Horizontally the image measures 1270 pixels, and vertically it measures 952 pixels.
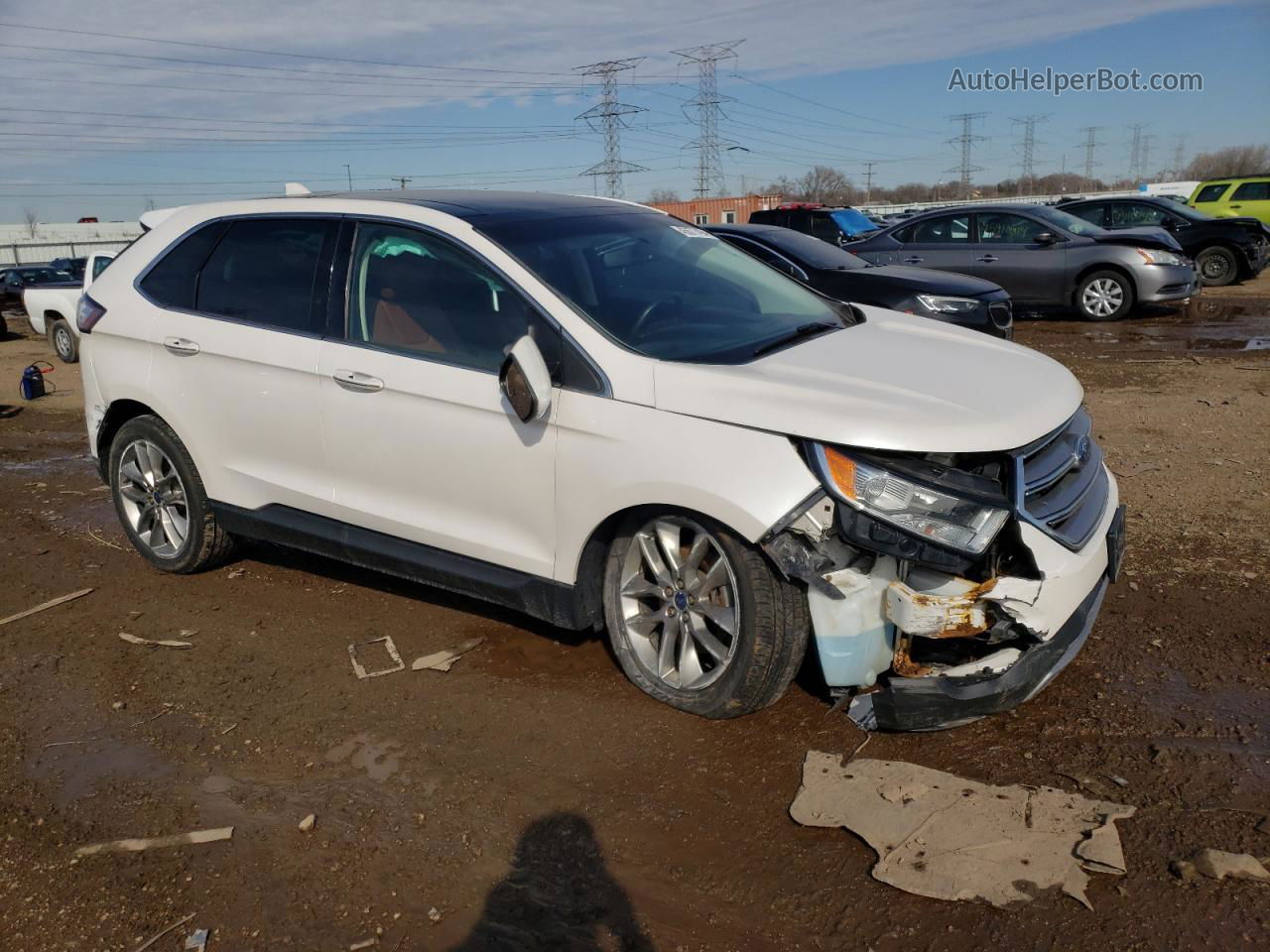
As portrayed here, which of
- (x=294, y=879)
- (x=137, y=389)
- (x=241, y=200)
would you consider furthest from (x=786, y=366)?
(x=137, y=389)

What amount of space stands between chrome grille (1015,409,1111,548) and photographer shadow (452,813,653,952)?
1694 millimetres

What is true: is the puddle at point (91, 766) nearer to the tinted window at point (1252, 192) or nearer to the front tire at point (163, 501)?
the front tire at point (163, 501)

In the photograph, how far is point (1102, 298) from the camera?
47.8 ft

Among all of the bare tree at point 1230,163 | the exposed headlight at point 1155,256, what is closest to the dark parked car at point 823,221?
the exposed headlight at point 1155,256

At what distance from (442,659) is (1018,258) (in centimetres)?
1259

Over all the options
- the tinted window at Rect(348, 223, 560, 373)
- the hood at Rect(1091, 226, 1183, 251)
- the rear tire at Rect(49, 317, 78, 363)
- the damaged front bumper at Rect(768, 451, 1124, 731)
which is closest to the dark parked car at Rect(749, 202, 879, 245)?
the hood at Rect(1091, 226, 1183, 251)

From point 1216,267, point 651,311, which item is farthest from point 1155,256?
point 651,311

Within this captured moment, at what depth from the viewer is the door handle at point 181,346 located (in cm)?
496

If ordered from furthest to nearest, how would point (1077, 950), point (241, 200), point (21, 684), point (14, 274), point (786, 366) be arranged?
1. point (14, 274)
2. point (241, 200)
3. point (21, 684)
4. point (786, 366)
5. point (1077, 950)

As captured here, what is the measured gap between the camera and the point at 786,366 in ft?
12.4

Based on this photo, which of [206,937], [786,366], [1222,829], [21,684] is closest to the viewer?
[206,937]

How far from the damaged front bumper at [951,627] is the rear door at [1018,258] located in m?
12.1

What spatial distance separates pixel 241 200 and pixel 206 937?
3521 mm

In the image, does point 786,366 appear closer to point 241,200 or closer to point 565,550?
point 565,550
